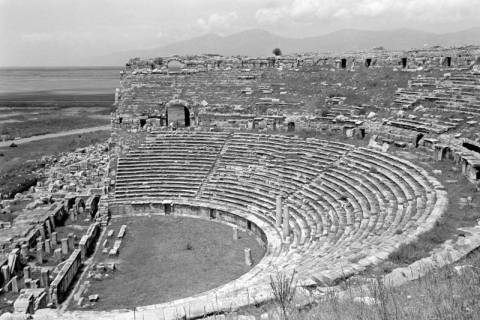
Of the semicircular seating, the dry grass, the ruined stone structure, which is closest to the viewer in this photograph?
the dry grass

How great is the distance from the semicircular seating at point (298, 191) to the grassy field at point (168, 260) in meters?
1.39

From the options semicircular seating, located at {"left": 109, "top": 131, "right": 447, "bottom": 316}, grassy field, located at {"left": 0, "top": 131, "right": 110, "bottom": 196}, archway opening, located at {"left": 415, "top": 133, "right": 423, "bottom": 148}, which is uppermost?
archway opening, located at {"left": 415, "top": 133, "right": 423, "bottom": 148}

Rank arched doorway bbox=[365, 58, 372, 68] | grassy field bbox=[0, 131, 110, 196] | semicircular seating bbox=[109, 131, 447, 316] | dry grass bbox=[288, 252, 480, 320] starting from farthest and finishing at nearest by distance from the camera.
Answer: grassy field bbox=[0, 131, 110, 196] → arched doorway bbox=[365, 58, 372, 68] → semicircular seating bbox=[109, 131, 447, 316] → dry grass bbox=[288, 252, 480, 320]

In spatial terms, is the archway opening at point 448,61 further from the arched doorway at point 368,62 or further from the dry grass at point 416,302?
the dry grass at point 416,302

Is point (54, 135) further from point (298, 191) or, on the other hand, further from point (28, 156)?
point (298, 191)

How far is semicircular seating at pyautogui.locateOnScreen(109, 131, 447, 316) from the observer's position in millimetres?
11844

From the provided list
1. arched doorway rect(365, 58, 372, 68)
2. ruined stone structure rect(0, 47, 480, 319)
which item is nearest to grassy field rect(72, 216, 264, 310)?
ruined stone structure rect(0, 47, 480, 319)

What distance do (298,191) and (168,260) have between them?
655 centimetres

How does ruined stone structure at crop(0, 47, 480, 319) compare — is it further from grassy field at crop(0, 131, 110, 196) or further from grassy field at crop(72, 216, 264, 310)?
grassy field at crop(0, 131, 110, 196)

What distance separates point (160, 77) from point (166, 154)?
687 cm

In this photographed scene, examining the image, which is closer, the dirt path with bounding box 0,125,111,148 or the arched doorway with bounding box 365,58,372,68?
the arched doorway with bounding box 365,58,372,68

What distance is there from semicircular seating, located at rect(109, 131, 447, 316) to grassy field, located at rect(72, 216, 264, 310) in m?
1.39

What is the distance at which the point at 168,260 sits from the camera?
731 inches

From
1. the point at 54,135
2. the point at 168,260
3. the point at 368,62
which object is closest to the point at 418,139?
the point at 368,62
